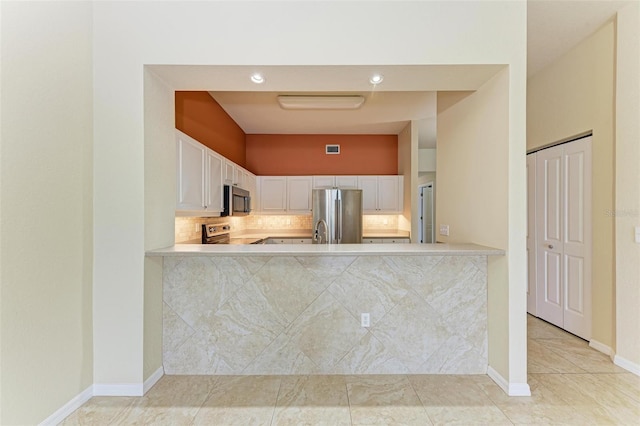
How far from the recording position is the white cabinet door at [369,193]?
5789mm

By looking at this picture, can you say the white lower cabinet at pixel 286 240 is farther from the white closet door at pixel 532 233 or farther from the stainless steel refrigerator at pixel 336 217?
Answer: the white closet door at pixel 532 233

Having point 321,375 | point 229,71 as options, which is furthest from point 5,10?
point 321,375

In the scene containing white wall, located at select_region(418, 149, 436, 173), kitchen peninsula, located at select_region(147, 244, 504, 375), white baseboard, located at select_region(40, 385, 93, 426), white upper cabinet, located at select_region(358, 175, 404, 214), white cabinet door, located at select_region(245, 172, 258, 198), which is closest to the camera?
white baseboard, located at select_region(40, 385, 93, 426)

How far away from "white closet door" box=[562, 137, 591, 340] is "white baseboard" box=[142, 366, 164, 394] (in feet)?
12.9

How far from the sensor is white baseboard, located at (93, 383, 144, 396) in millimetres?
2232

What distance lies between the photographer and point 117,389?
2234mm

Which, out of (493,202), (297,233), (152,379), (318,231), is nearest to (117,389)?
(152,379)

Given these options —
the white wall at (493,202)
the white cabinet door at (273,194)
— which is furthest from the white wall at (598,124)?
the white cabinet door at (273,194)

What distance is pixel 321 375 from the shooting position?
8.21ft

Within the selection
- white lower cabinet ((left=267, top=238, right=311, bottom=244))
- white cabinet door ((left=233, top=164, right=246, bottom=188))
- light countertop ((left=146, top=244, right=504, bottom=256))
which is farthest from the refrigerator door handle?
light countertop ((left=146, top=244, right=504, bottom=256))

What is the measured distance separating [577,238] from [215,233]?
13.3 feet

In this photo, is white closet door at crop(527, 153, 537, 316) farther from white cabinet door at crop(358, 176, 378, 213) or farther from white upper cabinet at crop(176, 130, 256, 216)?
white upper cabinet at crop(176, 130, 256, 216)

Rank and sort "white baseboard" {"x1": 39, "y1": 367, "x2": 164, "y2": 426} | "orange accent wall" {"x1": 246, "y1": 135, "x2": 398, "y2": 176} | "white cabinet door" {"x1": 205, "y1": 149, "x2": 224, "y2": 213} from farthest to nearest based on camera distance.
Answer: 1. "orange accent wall" {"x1": 246, "y1": 135, "x2": 398, "y2": 176}
2. "white cabinet door" {"x1": 205, "y1": 149, "x2": 224, "y2": 213}
3. "white baseboard" {"x1": 39, "y1": 367, "x2": 164, "y2": 426}

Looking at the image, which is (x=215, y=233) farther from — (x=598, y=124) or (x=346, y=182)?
(x=598, y=124)
